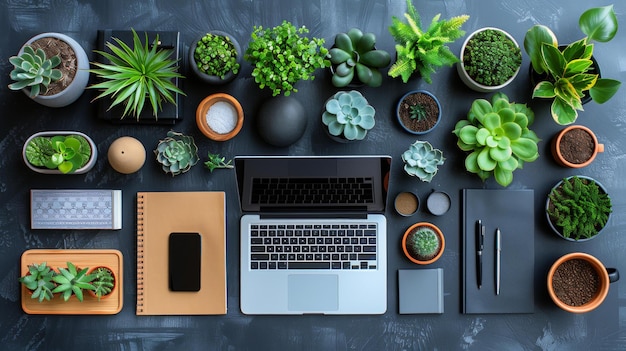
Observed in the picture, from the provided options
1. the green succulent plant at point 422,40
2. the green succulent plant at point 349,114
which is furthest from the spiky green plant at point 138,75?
the green succulent plant at point 422,40

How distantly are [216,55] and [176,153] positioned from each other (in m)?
0.29

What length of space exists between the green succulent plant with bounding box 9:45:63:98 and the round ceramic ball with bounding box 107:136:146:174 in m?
0.23

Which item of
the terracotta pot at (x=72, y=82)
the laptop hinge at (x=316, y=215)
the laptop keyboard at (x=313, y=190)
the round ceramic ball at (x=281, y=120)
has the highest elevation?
the terracotta pot at (x=72, y=82)

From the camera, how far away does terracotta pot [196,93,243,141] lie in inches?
52.8

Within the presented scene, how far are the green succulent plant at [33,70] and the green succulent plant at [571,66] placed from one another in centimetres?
127

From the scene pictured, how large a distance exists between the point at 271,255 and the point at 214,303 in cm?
22

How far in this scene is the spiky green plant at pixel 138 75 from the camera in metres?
1.22

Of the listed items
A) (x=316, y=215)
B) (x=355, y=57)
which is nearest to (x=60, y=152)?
(x=316, y=215)

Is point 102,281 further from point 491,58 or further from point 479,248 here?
point 491,58

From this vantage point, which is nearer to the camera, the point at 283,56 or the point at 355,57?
the point at 283,56

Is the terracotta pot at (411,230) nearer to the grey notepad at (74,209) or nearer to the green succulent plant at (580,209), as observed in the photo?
the green succulent plant at (580,209)

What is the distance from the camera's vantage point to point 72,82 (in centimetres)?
128

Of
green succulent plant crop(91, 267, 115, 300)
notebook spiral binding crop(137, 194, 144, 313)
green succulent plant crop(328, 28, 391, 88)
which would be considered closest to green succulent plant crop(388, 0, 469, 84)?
green succulent plant crop(328, 28, 391, 88)

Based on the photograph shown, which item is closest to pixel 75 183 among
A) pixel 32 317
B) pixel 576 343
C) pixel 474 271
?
pixel 32 317
